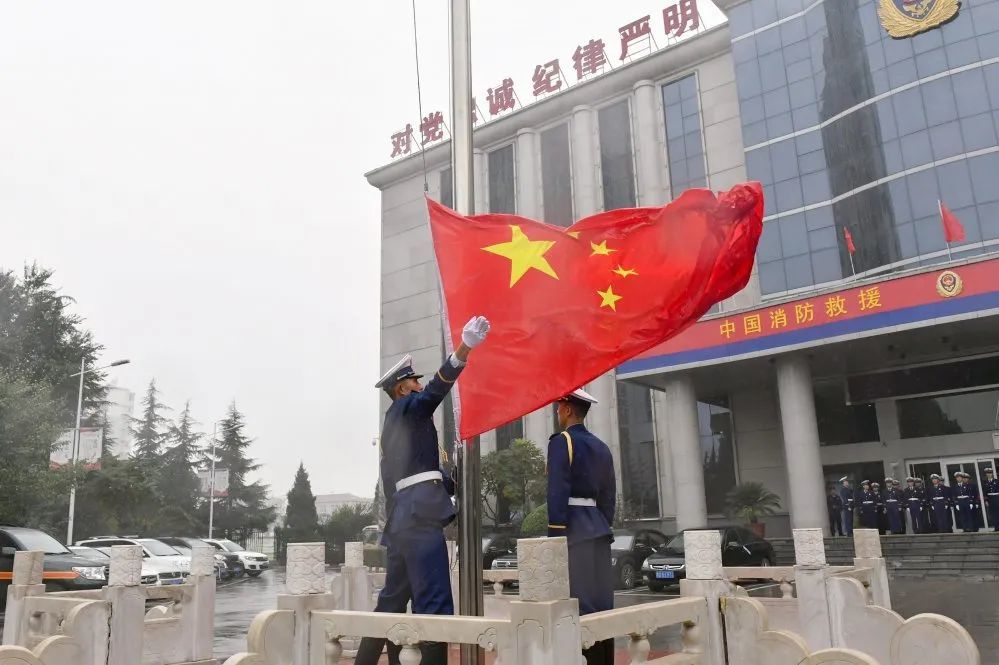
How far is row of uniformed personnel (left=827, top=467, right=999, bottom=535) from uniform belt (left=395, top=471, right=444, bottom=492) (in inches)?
618

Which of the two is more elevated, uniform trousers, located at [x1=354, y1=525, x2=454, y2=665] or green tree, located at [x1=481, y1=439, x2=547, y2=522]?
green tree, located at [x1=481, y1=439, x2=547, y2=522]

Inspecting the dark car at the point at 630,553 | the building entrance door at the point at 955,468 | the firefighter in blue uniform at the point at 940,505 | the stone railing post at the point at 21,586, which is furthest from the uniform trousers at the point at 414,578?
the building entrance door at the point at 955,468

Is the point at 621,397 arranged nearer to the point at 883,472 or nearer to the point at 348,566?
the point at 883,472

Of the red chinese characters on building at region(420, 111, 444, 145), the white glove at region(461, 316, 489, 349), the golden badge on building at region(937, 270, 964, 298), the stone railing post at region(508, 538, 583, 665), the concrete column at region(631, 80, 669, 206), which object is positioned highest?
the red chinese characters on building at region(420, 111, 444, 145)

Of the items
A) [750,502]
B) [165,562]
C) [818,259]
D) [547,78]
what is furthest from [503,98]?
[165,562]

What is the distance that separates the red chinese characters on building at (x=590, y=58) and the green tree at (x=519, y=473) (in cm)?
1424

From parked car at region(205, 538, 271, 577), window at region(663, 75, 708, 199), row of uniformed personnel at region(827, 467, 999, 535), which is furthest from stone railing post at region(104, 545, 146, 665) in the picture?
window at region(663, 75, 708, 199)

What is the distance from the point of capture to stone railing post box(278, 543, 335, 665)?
3246mm

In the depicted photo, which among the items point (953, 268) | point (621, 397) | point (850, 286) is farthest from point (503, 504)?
point (953, 268)

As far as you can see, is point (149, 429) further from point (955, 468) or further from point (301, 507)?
point (955, 468)

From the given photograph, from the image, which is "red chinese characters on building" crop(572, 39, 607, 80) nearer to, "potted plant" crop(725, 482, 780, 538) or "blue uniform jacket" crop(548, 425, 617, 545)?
"potted plant" crop(725, 482, 780, 538)

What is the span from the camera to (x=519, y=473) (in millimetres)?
26078

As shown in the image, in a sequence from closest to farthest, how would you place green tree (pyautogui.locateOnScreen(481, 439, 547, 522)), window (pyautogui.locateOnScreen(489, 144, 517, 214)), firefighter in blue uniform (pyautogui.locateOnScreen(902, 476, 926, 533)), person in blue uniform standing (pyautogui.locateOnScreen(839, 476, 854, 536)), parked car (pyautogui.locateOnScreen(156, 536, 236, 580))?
firefighter in blue uniform (pyautogui.locateOnScreen(902, 476, 926, 533))
person in blue uniform standing (pyautogui.locateOnScreen(839, 476, 854, 536))
parked car (pyautogui.locateOnScreen(156, 536, 236, 580))
green tree (pyautogui.locateOnScreen(481, 439, 547, 522))
window (pyautogui.locateOnScreen(489, 144, 517, 214))

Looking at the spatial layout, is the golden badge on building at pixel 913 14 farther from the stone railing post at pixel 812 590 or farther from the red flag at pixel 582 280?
the red flag at pixel 582 280
